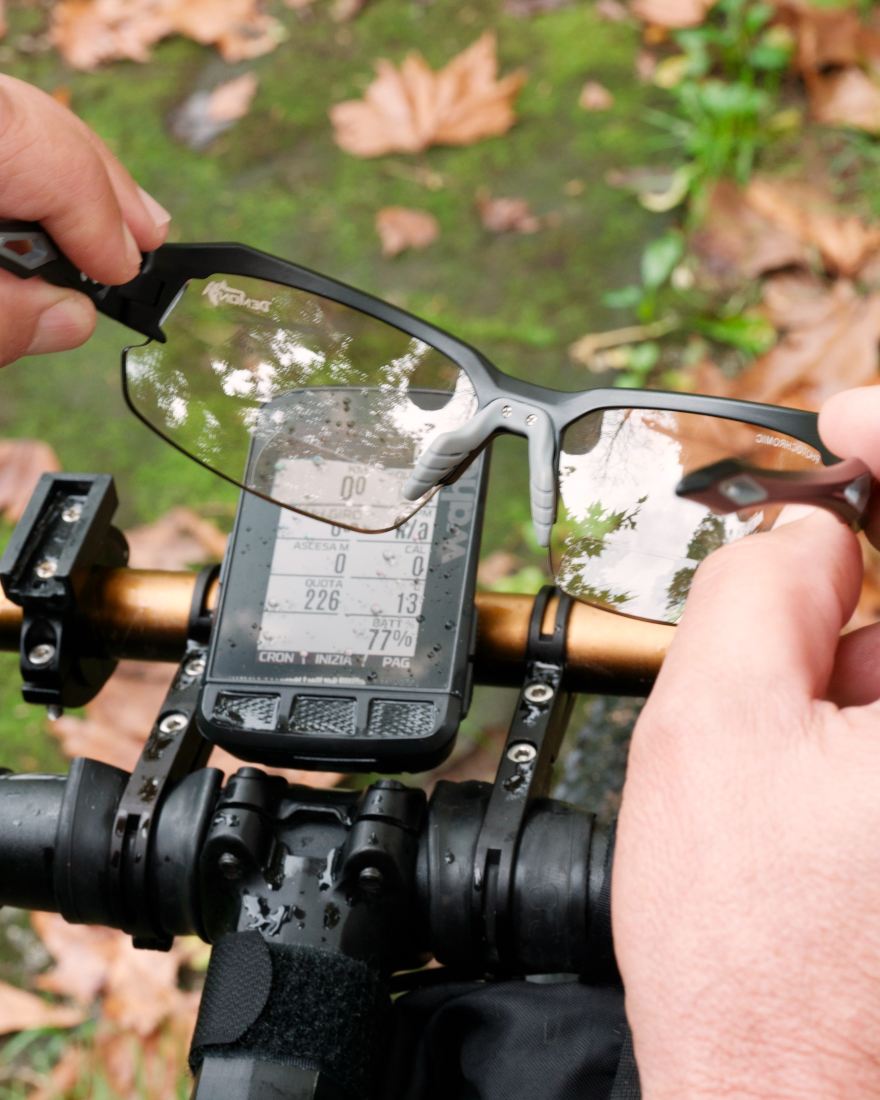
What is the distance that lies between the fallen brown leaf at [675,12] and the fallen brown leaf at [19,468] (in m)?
1.74

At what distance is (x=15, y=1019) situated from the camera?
210 centimetres

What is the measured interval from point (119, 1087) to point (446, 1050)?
1.24m

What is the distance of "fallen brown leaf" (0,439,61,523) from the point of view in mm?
2504

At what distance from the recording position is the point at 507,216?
280 cm

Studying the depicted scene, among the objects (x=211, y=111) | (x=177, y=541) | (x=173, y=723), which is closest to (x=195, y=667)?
(x=173, y=723)

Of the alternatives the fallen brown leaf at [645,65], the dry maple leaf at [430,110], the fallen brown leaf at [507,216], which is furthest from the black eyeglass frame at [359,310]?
the fallen brown leaf at [645,65]

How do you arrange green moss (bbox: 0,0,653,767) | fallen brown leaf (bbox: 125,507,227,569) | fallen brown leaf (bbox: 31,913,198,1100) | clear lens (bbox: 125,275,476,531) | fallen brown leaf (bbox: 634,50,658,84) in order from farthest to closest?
fallen brown leaf (bbox: 634,50,658,84)
green moss (bbox: 0,0,653,767)
fallen brown leaf (bbox: 125,507,227,569)
fallen brown leaf (bbox: 31,913,198,1100)
clear lens (bbox: 125,275,476,531)

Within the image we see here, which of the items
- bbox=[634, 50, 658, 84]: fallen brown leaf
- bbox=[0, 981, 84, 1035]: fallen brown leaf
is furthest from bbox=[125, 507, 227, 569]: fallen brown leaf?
bbox=[634, 50, 658, 84]: fallen brown leaf

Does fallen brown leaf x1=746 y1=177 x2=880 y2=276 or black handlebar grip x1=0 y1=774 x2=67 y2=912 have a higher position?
black handlebar grip x1=0 y1=774 x2=67 y2=912

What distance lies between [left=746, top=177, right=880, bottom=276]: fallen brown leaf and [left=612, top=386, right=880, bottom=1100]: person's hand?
2044mm

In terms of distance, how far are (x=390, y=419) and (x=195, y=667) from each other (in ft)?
0.92

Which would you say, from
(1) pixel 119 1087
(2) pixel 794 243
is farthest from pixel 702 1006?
(2) pixel 794 243

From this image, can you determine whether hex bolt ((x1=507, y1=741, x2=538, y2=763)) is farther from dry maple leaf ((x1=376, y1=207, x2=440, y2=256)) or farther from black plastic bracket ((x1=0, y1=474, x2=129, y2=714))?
dry maple leaf ((x1=376, y1=207, x2=440, y2=256))

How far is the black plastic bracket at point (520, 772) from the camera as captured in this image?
37.4 inches
